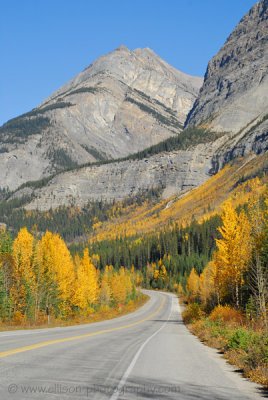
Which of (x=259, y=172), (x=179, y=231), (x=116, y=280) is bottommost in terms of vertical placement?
(x=116, y=280)

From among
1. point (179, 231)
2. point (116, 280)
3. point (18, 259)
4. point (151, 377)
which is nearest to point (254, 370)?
point (151, 377)

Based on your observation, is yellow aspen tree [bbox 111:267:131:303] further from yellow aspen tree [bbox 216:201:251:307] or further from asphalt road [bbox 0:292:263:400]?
asphalt road [bbox 0:292:263:400]

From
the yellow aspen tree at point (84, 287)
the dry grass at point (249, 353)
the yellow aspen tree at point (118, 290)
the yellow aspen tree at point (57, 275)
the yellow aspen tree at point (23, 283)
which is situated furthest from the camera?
the yellow aspen tree at point (118, 290)

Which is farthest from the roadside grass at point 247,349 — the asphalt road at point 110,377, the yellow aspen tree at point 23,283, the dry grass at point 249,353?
the yellow aspen tree at point 23,283

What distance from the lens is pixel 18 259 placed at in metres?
54.9

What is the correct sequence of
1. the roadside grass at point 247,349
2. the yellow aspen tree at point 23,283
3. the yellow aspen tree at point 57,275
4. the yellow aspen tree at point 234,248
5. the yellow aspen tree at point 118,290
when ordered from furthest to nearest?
A: the yellow aspen tree at point 118,290
the yellow aspen tree at point 57,275
the yellow aspen tree at point 23,283
the yellow aspen tree at point 234,248
the roadside grass at point 247,349

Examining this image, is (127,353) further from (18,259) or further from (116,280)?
(116,280)

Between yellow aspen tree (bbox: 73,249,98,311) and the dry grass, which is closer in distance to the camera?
the dry grass

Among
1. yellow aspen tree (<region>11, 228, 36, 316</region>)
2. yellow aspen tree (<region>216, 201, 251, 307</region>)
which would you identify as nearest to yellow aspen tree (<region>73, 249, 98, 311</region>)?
yellow aspen tree (<region>11, 228, 36, 316</region>)

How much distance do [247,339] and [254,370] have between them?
5.27 metres

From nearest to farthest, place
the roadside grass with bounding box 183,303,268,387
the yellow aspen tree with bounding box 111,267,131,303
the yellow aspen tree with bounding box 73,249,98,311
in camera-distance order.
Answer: the roadside grass with bounding box 183,303,268,387, the yellow aspen tree with bounding box 73,249,98,311, the yellow aspen tree with bounding box 111,267,131,303

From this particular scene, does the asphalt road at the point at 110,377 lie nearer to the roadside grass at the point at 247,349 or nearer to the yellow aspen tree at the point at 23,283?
the roadside grass at the point at 247,349

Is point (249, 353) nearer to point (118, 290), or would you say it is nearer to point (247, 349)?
point (247, 349)

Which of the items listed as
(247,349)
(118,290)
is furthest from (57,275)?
(247,349)
